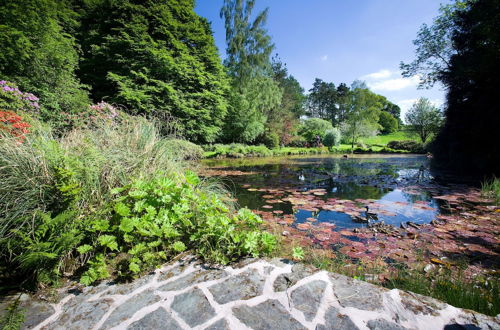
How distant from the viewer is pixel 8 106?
625cm

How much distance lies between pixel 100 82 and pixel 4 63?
5.87 meters

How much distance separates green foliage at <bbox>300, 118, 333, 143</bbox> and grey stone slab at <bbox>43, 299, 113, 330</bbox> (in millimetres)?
32481

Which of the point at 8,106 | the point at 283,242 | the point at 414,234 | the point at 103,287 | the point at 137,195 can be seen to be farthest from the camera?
the point at 8,106

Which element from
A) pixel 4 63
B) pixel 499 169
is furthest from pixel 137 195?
pixel 4 63

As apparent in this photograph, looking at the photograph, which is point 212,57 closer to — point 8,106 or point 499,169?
point 8,106

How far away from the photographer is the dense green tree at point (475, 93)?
7.22 metres

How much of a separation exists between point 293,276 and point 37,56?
13.6m

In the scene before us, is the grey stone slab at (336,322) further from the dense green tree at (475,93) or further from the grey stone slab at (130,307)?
the dense green tree at (475,93)

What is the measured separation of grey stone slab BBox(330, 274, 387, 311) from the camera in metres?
1.48

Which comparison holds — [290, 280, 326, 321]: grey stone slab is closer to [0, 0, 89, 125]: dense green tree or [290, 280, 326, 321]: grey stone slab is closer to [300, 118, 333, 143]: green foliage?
[0, 0, 89, 125]: dense green tree

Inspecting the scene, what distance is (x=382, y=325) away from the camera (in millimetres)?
1329

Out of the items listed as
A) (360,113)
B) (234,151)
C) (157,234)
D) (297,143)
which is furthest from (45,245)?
(360,113)

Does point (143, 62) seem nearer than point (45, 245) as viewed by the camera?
No

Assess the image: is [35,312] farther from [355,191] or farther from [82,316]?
[355,191]
